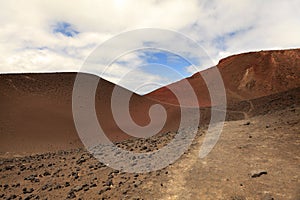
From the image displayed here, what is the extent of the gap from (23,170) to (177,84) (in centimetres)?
3954

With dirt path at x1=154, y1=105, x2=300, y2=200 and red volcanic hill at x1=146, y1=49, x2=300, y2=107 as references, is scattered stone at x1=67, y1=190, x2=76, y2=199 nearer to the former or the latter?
dirt path at x1=154, y1=105, x2=300, y2=200

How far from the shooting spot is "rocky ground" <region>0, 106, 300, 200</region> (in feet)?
18.3

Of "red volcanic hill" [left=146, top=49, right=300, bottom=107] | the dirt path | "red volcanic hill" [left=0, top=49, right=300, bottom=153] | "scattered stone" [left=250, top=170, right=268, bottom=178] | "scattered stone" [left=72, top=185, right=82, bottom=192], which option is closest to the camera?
the dirt path

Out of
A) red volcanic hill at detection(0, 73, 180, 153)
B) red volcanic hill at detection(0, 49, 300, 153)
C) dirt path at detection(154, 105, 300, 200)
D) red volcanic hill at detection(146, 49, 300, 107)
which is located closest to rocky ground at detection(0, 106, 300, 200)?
dirt path at detection(154, 105, 300, 200)

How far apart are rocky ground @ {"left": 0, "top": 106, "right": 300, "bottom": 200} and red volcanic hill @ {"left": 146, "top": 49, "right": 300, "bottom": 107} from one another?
19.7 metres

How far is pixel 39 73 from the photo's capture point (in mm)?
31875

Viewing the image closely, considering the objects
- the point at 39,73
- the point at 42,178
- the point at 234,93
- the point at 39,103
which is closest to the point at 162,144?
the point at 42,178

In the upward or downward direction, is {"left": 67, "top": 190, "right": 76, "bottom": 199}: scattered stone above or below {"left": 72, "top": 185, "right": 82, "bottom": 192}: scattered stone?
below

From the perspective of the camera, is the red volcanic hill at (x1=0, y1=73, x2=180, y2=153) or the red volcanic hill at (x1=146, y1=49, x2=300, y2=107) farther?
the red volcanic hill at (x1=146, y1=49, x2=300, y2=107)

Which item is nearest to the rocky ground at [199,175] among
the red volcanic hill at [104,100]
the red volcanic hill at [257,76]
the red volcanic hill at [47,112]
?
the red volcanic hill at [104,100]

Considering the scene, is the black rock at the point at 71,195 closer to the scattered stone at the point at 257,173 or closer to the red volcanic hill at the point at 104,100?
the scattered stone at the point at 257,173

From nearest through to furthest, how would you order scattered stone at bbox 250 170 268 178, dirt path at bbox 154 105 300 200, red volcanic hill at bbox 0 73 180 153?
dirt path at bbox 154 105 300 200, scattered stone at bbox 250 170 268 178, red volcanic hill at bbox 0 73 180 153

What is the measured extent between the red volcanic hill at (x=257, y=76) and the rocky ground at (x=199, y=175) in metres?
19.7

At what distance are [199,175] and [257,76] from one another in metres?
30.7
